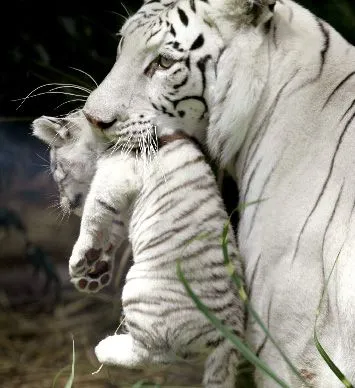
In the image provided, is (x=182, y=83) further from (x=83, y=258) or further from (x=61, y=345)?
(x=61, y=345)

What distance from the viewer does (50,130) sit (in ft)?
9.09

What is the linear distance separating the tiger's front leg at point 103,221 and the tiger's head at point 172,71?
0.34 ft

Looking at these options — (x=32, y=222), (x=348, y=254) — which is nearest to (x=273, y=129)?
(x=348, y=254)

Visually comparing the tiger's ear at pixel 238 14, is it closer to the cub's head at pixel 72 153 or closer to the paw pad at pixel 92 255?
the cub's head at pixel 72 153

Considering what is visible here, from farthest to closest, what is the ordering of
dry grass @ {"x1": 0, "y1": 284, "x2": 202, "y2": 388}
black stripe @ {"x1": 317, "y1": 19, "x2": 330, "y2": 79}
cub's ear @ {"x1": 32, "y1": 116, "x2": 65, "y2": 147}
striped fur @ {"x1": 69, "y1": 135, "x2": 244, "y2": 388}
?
dry grass @ {"x1": 0, "y1": 284, "x2": 202, "y2": 388} < cub's ear @ {"x1": 32, "y1": 116, "x2": 65, "y2": 147} < black stripe @ {"x1": 317, "y1": 19, "x2": 330, "y2": 79} < striped fur @ {"x1": 69, "y1": 135, "x2": 244, "y2": 388}

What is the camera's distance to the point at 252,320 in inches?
93.0

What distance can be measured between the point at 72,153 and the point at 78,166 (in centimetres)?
5

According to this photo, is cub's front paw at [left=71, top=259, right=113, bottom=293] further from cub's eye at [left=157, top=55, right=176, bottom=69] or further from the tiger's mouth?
cub's eye at [left=157, top=55, right=176, bottom=69]

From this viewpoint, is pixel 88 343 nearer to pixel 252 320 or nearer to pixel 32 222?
pixel 32 222

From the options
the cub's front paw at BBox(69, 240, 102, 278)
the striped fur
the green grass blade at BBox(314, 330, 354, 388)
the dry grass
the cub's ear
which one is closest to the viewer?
the green grass blade at BBox(314, 330, 354, 388)

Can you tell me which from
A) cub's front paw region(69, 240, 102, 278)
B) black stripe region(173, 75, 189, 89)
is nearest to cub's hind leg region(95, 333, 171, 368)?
cub's front paw region(69, 240, 102, 278)

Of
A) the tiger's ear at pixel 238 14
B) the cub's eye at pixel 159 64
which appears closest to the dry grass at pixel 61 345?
the cub's eye at pixel 159 64

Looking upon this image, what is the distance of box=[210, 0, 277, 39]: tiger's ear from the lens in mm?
2426

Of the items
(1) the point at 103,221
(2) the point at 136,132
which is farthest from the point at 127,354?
(2) the point at 136,132
